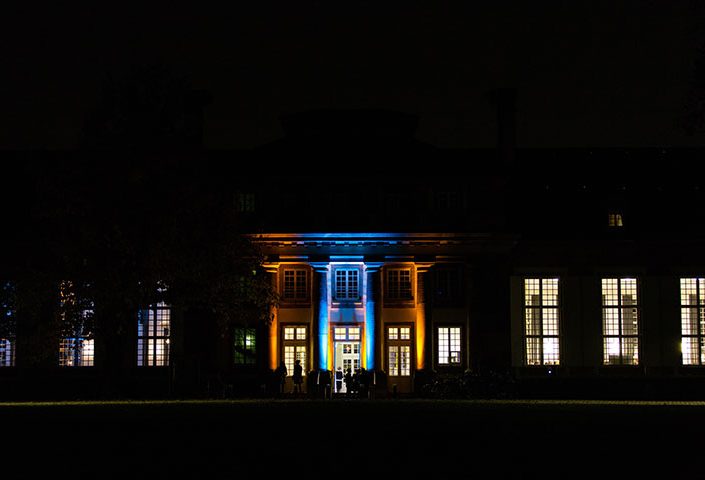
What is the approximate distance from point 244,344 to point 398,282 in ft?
22.3

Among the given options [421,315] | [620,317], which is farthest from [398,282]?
[620,317]

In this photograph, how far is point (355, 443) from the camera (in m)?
22.8

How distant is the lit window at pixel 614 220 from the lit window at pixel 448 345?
8.23m

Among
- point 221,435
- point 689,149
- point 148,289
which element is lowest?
point 221,435

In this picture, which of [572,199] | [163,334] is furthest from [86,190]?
[572,199]

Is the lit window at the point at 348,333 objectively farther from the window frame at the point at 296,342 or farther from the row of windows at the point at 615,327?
the row of windows at the point at 615,327

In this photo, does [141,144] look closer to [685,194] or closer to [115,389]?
[115,389]

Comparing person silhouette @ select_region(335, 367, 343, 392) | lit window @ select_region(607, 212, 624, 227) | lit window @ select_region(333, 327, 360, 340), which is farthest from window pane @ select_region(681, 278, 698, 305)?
person silhouette @ select_region(335, 367, 343, 392)

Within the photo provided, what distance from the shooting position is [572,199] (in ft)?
180

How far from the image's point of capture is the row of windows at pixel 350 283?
2068 inches

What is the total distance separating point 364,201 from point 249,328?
699cm

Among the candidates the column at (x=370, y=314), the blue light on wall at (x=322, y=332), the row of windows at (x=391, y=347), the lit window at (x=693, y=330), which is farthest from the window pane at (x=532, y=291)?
the blue light on wall at (x=322, y=332)

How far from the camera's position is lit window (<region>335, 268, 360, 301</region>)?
174 ft

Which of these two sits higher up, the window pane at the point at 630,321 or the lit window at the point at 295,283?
the lit window at the point at 295,283
